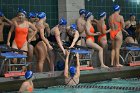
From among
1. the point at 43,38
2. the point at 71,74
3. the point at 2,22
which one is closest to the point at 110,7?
the point at 2,22

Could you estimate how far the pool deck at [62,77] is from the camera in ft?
35.0

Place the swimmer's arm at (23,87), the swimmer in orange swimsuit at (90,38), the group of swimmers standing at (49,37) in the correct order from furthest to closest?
the swimmer in orange swimsuit at (90,38) < the group of swimmers standing at (49,37) < the swimmer's arm at (23,87)

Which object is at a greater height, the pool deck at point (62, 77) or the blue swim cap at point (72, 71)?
the blue swim cap at point (72, 71)

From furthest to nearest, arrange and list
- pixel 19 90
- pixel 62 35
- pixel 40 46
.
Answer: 1. pixel 62 35
2. pixel 40 46
3. pixel 19 90

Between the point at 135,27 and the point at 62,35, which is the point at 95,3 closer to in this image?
the point at 135,27

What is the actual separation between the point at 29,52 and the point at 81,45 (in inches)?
79.7

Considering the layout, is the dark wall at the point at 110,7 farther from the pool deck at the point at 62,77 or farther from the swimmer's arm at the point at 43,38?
the swimmer's arm at the point at 43,38

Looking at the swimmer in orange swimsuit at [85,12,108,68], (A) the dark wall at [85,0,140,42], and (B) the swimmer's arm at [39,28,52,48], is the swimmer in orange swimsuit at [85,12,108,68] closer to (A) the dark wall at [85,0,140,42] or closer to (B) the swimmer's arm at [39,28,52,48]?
(B) the swimmer's arm at [39,28,52,48]

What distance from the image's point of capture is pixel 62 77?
11.9 m

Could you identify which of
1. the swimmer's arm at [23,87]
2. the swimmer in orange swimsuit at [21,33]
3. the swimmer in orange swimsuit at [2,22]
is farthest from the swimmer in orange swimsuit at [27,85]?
the swimmer in orange swimsuit at [2,22]

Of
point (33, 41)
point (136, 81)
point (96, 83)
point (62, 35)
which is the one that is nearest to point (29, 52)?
point (33, 41)

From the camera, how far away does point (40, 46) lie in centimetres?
1206

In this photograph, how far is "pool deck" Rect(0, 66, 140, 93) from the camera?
420 inches

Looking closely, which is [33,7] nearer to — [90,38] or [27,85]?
[90,38]
